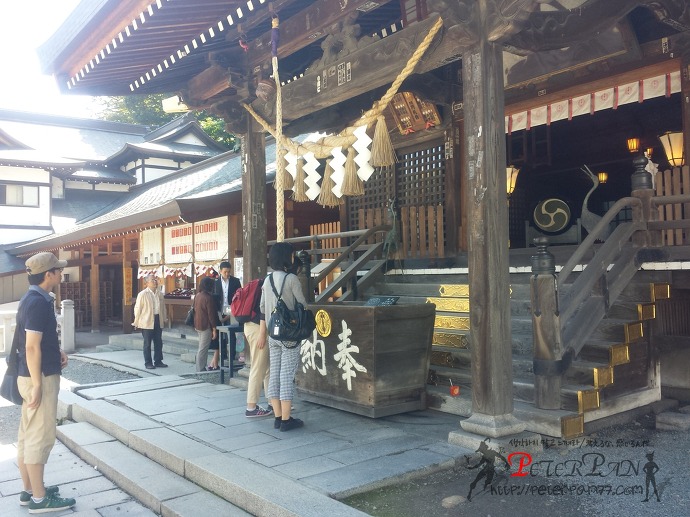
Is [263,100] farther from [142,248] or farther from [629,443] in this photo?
[142,248]

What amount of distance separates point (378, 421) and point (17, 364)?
3.20 meters

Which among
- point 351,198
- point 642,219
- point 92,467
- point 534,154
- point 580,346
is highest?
point 534,154

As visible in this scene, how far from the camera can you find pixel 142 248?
1612cm

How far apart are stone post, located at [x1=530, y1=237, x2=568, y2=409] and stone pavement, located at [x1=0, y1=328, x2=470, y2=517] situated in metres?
0.95

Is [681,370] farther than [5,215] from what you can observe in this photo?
No

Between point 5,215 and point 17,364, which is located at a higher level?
point 5,215

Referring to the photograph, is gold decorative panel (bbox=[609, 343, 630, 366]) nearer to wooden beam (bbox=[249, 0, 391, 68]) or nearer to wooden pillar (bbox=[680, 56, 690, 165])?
wooden pillar (bbox=[680, 56, 690, 165])

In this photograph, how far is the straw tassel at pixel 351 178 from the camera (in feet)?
20.9

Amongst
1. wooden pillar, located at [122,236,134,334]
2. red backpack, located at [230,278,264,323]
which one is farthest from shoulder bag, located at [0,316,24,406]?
wooden pillar, located at [122,236,134,334]

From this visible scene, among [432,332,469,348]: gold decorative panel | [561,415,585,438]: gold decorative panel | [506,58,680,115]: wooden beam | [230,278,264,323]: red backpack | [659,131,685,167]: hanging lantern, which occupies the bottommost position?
[561,415,585,438]: gold decorative panel

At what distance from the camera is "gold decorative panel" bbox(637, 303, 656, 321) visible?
18.8ft

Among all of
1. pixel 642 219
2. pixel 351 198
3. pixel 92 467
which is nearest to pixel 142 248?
pixel 351 198

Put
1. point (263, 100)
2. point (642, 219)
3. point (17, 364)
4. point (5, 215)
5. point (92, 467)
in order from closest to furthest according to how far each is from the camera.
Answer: point (17, 364) < point (92, 467) < point (642, 219) < point (263, 100) < point (5, 215)

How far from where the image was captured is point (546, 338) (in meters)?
5.02
